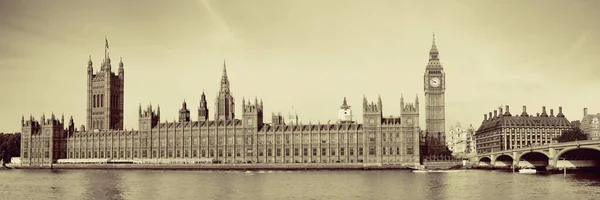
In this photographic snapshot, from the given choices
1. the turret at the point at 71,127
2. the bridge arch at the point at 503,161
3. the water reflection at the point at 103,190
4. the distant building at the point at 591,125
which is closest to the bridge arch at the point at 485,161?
the bridge arch at the point at 503,161

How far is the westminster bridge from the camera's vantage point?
104 metres

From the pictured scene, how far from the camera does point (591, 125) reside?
616ft

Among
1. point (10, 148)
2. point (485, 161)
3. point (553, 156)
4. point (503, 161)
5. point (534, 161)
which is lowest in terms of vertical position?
point (485, 161)

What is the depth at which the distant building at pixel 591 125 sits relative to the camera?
18591cm

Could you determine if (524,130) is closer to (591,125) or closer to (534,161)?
(591,125)

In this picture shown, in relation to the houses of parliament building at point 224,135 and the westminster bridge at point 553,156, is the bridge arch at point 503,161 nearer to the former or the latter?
the westminster bridge at point 553,156

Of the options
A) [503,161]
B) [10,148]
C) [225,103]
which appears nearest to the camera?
[503,161]

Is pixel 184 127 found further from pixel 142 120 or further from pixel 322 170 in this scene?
pixel 322 170

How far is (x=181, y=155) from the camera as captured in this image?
161 metres

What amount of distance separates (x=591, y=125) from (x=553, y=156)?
82.3 metres

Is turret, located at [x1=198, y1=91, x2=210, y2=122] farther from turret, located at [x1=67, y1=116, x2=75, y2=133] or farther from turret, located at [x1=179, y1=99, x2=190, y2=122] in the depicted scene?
turret, located at [x1=67, y1=116, x2=75, y2=133]

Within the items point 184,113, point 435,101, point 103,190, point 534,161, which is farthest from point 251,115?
point 103,190

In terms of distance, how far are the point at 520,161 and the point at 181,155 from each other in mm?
71505

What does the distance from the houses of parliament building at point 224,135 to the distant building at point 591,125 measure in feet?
153
